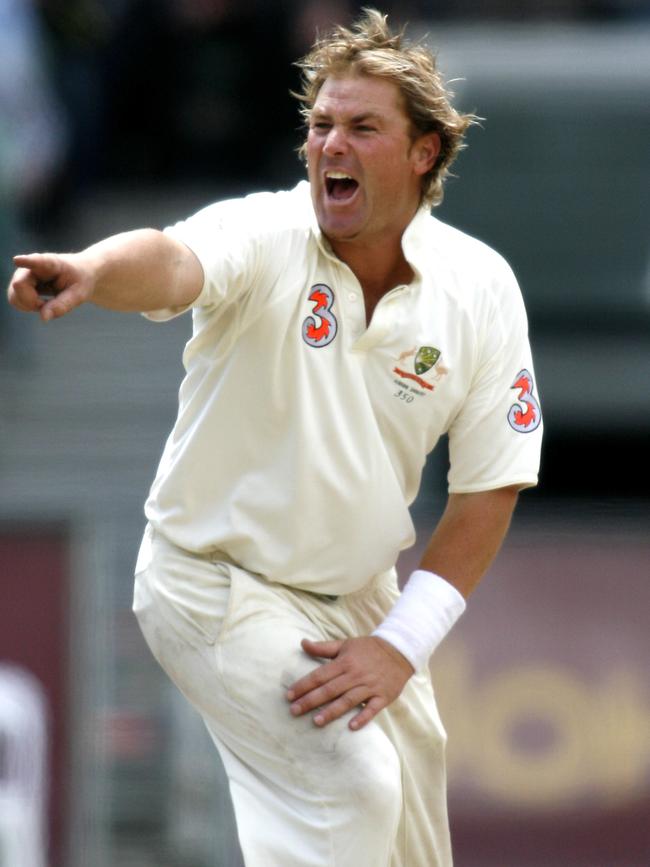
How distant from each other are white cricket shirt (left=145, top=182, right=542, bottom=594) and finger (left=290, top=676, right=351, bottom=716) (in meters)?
0.25

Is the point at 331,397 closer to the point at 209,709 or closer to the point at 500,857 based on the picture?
the point at 209,709

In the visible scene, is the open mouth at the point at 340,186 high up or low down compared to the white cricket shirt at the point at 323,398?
up

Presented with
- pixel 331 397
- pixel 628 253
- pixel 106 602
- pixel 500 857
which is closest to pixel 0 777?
pixel 106 602

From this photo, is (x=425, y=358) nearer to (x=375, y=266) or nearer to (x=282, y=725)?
(x=375, y=266)

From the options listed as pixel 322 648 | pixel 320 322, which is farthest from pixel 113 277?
pixel 322 648

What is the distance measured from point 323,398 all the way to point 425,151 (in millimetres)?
561

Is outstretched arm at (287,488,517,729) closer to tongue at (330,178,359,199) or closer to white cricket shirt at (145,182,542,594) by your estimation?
white cricket shirt at (145,182,542,594)

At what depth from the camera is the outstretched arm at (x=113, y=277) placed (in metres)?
3.57

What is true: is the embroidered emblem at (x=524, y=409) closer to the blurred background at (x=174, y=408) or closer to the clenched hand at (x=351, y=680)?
the clenched hand at (x=351, y=680)

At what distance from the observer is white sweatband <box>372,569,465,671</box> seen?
14.3 ft

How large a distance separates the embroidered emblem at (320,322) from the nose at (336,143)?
262 millimetres

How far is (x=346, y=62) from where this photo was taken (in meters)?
4.26

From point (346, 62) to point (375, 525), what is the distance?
930 mm

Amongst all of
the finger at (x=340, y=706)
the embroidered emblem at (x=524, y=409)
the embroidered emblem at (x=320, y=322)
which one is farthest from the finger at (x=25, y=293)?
the embroidered emblem at (x=524, y=409)
